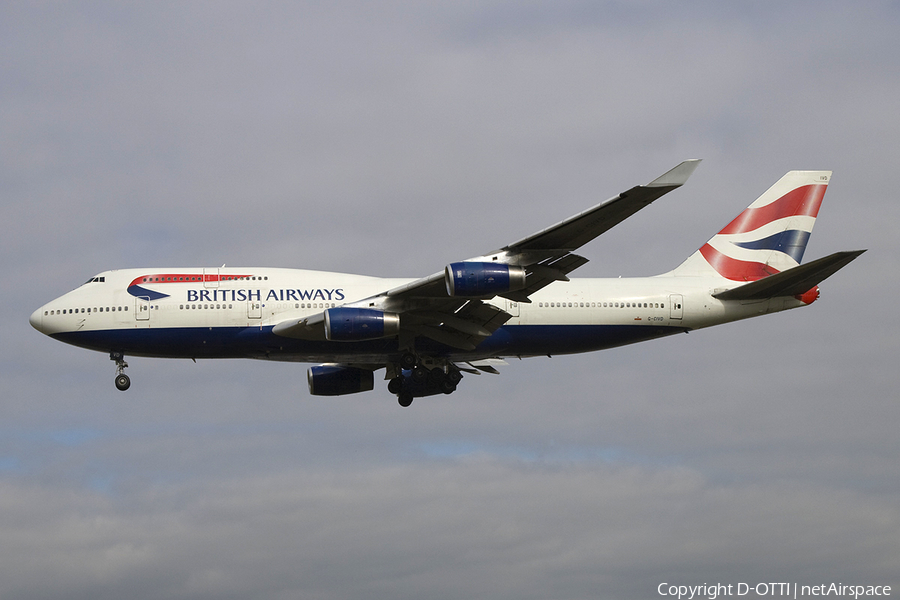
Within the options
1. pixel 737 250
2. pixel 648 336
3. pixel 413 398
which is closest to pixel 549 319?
pixel 648 336

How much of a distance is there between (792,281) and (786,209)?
6.21 m

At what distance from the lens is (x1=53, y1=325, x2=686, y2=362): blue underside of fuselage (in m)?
35.9

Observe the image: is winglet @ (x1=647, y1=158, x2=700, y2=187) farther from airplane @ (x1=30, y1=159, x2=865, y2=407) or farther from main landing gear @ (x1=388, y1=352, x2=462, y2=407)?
main landing gear @ (x1=388, y1=352, x2=462, y2=407)

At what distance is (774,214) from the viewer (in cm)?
4131

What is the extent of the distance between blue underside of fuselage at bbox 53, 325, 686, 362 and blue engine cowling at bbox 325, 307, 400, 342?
2174 millimetres

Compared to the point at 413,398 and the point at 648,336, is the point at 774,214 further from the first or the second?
the point at 413,398

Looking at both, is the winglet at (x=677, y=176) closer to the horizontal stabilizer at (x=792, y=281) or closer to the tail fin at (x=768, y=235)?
the horizontal stabilizer at (x=792, y=281)

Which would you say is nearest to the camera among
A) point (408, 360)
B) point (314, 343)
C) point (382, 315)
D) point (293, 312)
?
point (382, 315)

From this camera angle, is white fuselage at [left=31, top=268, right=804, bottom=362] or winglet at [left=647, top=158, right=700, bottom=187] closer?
winglet at [left=647, top=158, right=700, bottom=187]

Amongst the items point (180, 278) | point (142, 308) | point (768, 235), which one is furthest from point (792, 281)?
point (142, 308)

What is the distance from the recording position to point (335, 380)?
133ft

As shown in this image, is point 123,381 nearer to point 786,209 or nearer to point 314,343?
point 314,343

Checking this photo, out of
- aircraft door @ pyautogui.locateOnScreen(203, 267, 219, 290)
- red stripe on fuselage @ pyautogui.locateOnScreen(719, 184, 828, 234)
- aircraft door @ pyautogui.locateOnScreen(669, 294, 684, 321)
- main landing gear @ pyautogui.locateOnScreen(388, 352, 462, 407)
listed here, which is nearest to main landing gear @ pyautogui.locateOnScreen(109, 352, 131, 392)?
aircraft door @ pyautogui.locateOnScreen(203, 267, 219, 290)

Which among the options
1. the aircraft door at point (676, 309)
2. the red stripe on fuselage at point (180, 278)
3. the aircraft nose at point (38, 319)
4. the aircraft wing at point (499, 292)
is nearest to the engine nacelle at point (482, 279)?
the aircraft wing at point (499, 292)
